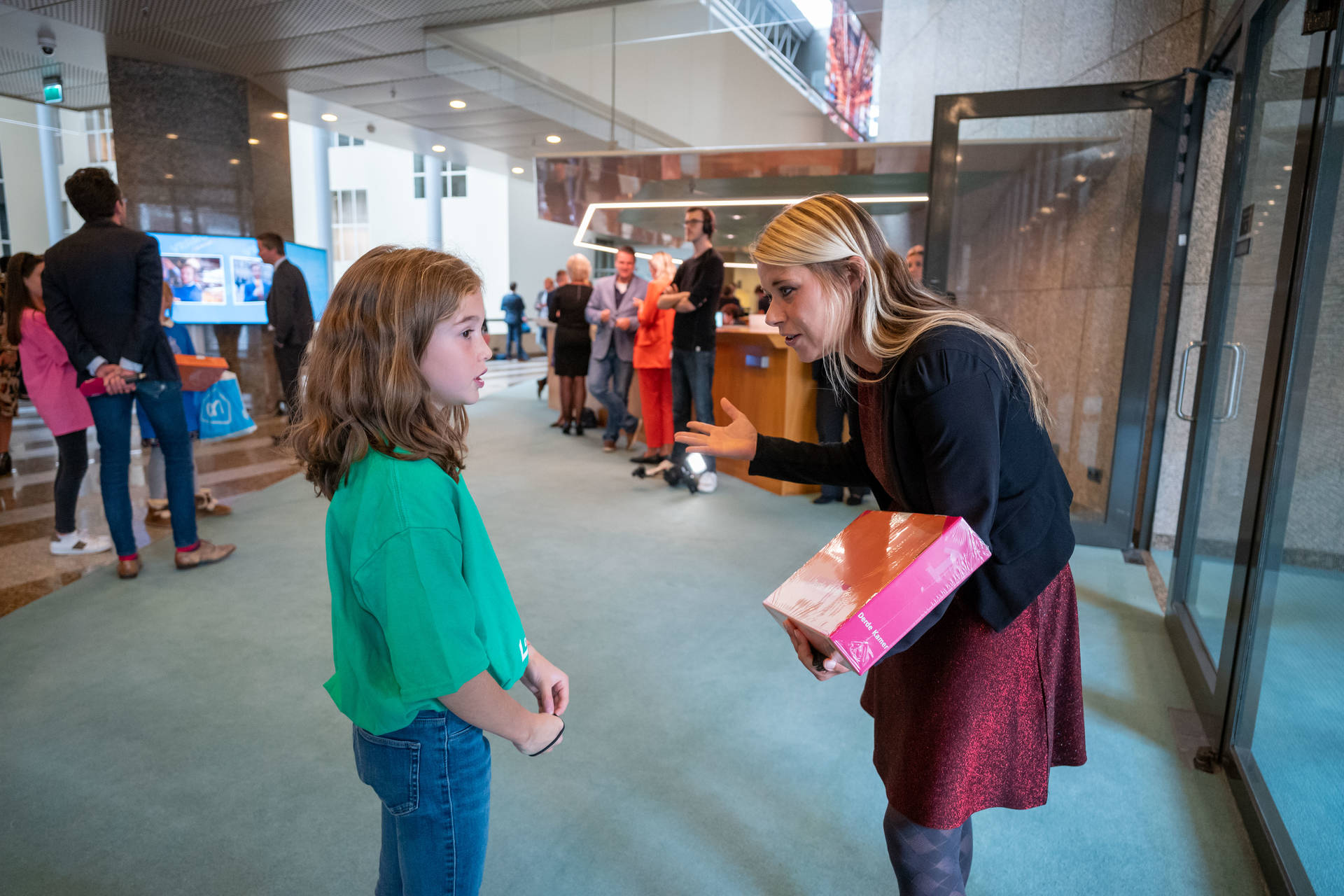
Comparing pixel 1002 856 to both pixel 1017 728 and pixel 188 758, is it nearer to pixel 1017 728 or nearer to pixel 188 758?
pixel 1017 728

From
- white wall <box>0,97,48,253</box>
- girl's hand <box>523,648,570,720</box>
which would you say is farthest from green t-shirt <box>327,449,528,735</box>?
white wall <box>0,97,48,253</box>

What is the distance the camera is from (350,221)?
20.0m

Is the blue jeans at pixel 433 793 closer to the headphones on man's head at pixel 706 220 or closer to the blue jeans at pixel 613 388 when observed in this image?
the headphones on man's head at pixel 706 220

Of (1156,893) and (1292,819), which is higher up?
(1292,819)

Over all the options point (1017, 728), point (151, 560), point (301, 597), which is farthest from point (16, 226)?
point (1017, 728)

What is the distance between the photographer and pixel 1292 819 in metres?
1.63

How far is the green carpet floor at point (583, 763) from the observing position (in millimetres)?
1725

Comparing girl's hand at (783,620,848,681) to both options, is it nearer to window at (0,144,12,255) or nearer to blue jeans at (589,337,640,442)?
blue jeans at (589,337,640,442)

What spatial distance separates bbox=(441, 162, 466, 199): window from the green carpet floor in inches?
695

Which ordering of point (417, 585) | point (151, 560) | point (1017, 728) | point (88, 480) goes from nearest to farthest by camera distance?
point (417, 585) < point (1017, 728) < point (151, 560) < point (88, 480)

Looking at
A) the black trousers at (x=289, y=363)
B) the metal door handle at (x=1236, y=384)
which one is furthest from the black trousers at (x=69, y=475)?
the metal door handle at (x=1236, y=384)

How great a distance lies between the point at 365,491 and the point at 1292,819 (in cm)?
194

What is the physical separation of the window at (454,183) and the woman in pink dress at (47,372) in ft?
55.5

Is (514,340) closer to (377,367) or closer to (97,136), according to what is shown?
(97,136)
